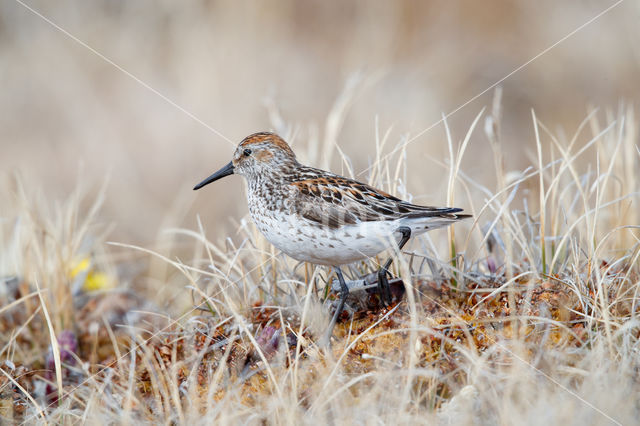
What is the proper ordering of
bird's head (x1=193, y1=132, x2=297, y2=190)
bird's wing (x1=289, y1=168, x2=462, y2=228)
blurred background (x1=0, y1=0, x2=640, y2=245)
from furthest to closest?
blurred background (x1=0, y1=0, x2=640, y2=245) → bird's head (x1=193, y1=132, x2=297, y2=190) → bird's wing (x1=289, y1=168, x2=462, y2=228)

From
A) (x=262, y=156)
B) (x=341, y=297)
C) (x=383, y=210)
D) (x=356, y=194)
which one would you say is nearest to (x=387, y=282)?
(x=341, y=297)

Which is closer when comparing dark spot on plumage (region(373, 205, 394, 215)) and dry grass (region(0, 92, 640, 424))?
dry grass (region(0, 92, 640, 424))

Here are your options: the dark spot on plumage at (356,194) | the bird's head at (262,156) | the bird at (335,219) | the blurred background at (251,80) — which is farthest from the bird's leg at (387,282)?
the blurred background at (251,80)

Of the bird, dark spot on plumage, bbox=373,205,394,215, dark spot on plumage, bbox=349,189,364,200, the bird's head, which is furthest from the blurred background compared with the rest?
dark spot on plumage, bbox=373,205,394,215

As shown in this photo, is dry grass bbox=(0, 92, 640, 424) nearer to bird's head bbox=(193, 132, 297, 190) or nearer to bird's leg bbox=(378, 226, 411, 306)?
bird's leg bbox=(378, 226, 411, 306)

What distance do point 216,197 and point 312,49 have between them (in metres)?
3.52

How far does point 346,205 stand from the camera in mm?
3635

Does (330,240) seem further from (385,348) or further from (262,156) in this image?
(262,156)

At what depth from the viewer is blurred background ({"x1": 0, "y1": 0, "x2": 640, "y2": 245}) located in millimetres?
9164

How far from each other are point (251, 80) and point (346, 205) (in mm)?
6775

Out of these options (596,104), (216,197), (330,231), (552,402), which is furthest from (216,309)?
(596,104)

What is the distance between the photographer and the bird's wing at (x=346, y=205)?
3562 millimetres

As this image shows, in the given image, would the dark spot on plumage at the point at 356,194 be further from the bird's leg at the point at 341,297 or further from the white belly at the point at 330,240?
the bird's leg at the point at 341,297

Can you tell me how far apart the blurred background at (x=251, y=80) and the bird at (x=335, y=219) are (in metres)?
4.70
